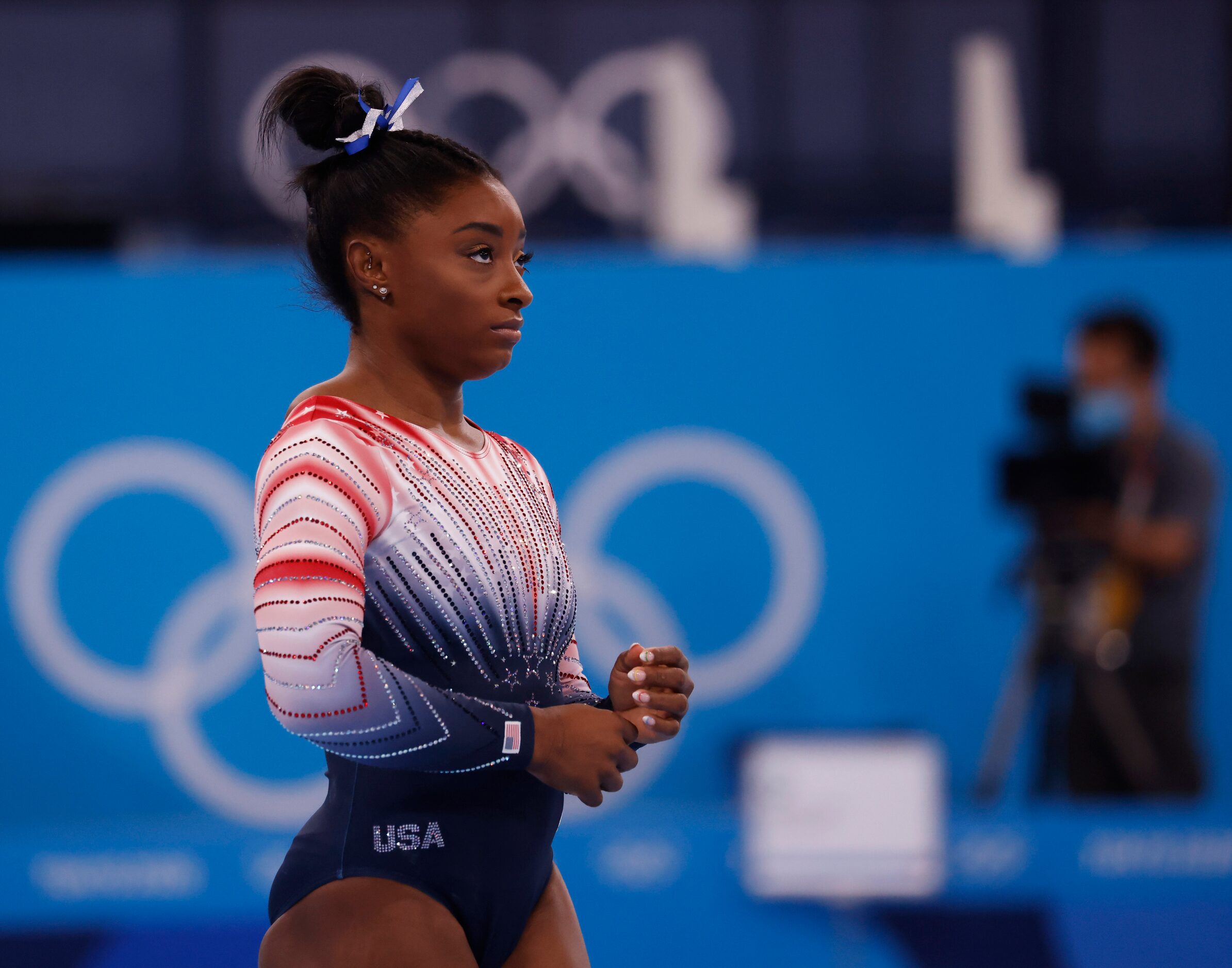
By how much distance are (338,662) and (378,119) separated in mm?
680

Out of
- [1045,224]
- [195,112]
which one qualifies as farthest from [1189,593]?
[195,112]

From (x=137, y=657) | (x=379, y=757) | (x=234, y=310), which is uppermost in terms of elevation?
(x=234, y=310)

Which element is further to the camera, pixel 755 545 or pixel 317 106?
pixel 755 545

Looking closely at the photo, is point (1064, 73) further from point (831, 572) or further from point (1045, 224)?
point (831, 572)

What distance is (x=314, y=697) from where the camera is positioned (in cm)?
141

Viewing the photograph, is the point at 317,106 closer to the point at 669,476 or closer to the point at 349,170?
the point at 349,170

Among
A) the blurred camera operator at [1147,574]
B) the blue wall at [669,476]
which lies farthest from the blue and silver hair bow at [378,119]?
the blurred camera operator at [1147,574]

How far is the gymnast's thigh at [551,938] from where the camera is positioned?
1.65m

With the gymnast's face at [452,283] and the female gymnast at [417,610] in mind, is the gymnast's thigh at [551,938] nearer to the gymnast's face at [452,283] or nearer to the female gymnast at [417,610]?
the female gymnast at [417,610]

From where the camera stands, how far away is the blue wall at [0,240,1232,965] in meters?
4.86

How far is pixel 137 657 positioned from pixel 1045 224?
4.72 metres

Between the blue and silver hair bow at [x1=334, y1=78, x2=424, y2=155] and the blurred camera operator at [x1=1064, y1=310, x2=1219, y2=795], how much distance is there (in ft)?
12.3

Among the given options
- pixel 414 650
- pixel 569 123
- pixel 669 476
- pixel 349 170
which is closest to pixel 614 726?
pixel 414 650

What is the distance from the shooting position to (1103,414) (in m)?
5.01
